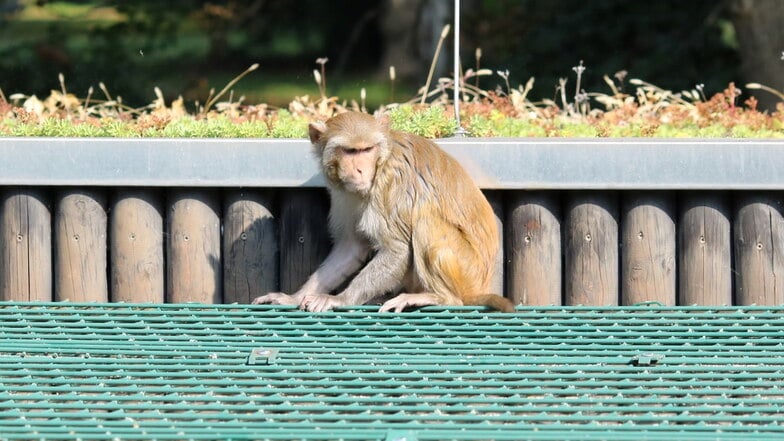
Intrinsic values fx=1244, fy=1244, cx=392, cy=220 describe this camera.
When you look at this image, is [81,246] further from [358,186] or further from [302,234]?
[358,186]

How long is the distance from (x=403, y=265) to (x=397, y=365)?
1.28 m

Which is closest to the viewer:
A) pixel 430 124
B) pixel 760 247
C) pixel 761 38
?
pixel 760 247

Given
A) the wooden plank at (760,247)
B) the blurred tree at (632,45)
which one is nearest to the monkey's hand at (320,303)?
the wooden plank at (760,247)

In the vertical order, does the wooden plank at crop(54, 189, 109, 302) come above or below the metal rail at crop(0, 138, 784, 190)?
below

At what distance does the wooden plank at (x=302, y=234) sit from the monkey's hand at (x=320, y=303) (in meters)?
0.52

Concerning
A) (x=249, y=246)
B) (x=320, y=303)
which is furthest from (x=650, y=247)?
(x=249, y=246)

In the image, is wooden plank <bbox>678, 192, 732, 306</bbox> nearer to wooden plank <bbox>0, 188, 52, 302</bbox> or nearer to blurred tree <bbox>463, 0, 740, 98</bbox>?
wooden plank <bbox>0, 188, 52, 302</bbox>

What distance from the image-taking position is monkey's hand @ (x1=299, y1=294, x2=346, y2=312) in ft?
21.9

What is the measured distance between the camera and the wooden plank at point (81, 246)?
7.22 metres

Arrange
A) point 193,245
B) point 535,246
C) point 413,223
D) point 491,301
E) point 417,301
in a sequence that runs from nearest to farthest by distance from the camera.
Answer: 1. point 491,301
2. point 417,301
3. point 413,223
4. point 535,246
5. point 193,245

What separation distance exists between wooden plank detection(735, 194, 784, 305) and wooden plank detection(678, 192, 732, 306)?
0.28ft

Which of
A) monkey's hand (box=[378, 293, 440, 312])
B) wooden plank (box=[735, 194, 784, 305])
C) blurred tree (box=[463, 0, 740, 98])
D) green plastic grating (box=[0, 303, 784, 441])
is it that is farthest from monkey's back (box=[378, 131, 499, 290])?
blurred tree (box=[463, 0, 740, 98])

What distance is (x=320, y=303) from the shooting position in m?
6.68

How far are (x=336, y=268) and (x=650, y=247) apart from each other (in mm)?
1788
